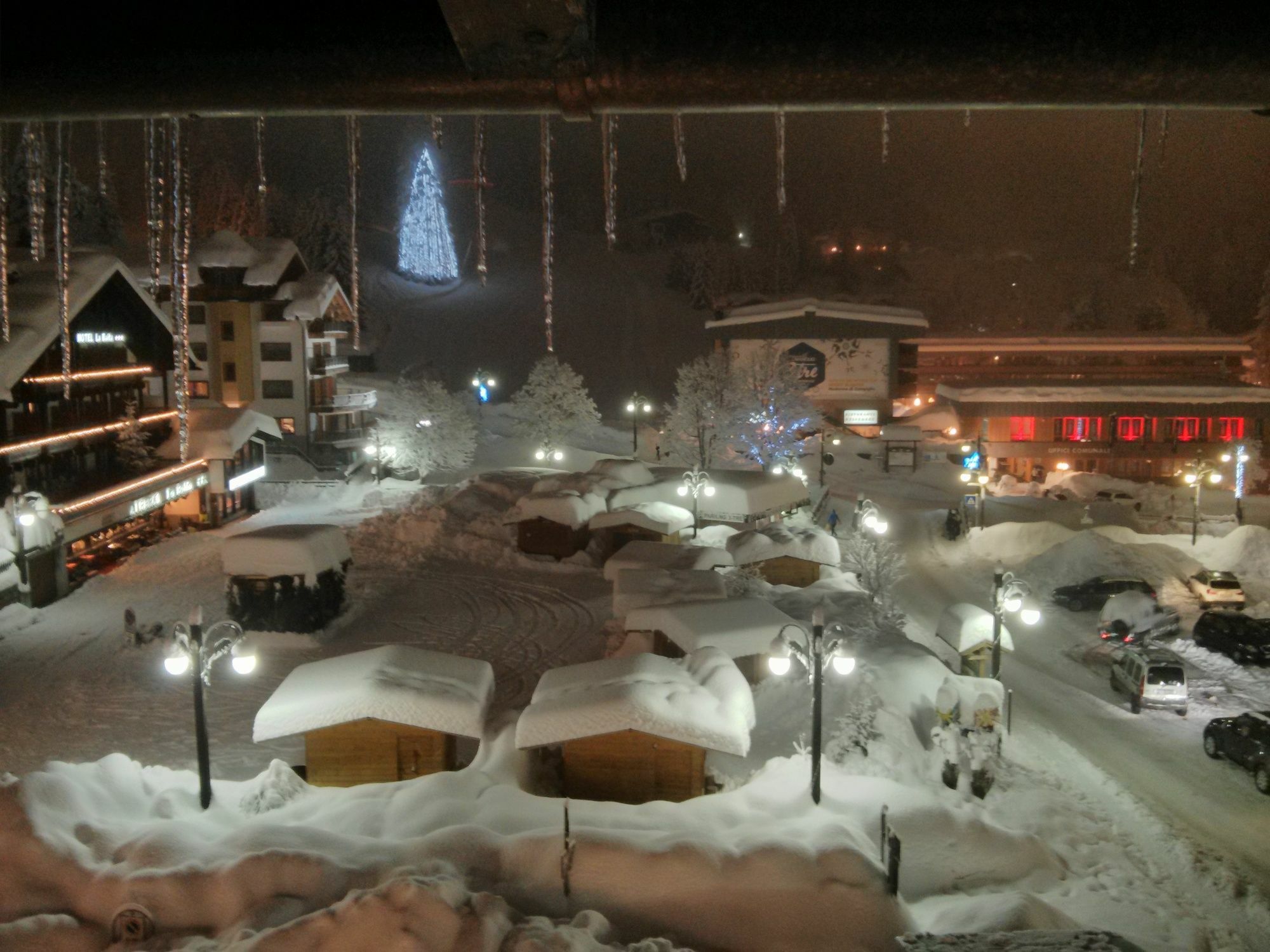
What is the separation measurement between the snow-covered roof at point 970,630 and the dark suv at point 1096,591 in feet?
27.1

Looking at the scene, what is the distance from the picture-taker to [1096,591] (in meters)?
29.1

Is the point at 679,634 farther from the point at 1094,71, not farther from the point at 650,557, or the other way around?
the point at 1094,71

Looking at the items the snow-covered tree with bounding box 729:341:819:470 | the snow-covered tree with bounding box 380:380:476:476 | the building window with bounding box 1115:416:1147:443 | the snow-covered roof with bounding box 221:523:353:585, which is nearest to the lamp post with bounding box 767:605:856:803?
the snow-covered roof with bounding box 221:523:353:585

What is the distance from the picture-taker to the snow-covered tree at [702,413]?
49.4 metres

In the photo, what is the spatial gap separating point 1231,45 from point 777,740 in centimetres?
1606

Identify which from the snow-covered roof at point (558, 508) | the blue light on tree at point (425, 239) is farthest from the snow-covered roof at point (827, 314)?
the blue light on tree at point (425, 239)

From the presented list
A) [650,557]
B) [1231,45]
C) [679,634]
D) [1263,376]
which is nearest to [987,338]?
[1263,376]

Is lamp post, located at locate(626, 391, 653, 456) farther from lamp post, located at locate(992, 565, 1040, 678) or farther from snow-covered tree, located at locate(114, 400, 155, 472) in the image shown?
lamp post, located at locate(992, 565, 1040, 678)

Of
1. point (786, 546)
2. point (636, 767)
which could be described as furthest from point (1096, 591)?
point (636, 767)

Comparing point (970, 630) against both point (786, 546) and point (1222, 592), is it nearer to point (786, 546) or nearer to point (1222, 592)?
point (786, 546)

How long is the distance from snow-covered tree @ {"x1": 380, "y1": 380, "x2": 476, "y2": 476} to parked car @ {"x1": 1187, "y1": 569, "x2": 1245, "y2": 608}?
3602cm

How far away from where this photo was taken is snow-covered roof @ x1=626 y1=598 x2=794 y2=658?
758 inches

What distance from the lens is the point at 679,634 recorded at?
19859mm

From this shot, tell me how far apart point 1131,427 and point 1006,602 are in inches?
1625
